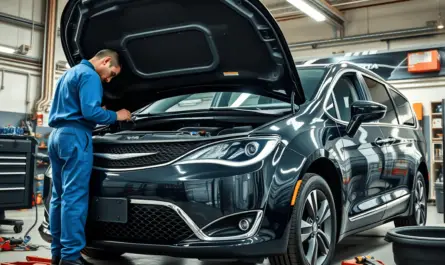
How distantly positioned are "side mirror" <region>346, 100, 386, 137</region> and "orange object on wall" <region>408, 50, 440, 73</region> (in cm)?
689

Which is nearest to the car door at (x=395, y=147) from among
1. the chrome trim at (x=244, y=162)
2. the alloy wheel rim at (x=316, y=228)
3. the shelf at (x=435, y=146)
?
the alloy wheel rim at (x=316, y=228)

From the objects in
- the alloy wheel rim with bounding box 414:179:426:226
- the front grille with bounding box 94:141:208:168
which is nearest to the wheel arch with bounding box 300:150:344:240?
the front grille with bounding box 94:141:208:168

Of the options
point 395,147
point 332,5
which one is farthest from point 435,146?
point 395,147

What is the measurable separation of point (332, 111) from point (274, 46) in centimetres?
62

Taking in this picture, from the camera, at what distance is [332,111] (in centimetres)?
291

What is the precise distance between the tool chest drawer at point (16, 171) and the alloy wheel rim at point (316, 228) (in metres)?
3.66

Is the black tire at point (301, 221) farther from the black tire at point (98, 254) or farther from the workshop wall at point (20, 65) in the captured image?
the workshop wall at point (20, 65)

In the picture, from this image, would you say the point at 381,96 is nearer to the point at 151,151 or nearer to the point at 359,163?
the point at 359,163

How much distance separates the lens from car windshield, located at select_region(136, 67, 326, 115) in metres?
3.02

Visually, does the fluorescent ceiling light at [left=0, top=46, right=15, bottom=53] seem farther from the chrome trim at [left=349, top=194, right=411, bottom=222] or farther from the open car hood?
the chrome trim at [left=349, top=194, right=411, bottom=222]

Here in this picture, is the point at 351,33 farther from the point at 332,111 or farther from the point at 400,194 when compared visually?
the point at 332,111

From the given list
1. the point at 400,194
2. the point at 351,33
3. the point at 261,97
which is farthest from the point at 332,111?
the point at 351,33

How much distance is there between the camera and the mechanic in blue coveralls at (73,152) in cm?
239

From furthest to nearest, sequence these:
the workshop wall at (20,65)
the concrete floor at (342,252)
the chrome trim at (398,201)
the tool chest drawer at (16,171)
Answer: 1. the workshop wall at (20,65)
2. the tool chest drawer at (16,171)
3. the chrome trim at (398,201)
4. the concrete floor at (342,252)
